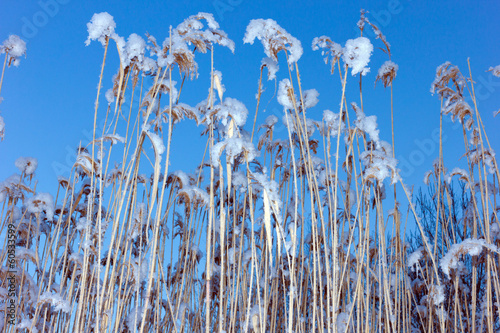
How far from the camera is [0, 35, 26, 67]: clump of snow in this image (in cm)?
199

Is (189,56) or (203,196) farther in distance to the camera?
(203,196)

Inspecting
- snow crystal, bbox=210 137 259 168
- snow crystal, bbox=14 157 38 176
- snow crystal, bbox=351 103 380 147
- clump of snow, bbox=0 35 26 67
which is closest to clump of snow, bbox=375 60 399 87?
snow crystal, bbox=351 103 380 147

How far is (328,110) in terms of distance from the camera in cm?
188

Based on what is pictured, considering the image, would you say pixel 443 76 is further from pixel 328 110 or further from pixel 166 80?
pixel 166 80

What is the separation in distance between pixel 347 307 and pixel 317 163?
95 centimetres

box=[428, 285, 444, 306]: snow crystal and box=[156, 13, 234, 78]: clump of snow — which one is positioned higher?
box=[156, 13, 234, 78]: clump of snow

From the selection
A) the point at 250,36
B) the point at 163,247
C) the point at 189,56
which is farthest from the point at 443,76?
the point at 163,247

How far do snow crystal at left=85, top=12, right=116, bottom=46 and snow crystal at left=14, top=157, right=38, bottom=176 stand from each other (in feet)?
4.44

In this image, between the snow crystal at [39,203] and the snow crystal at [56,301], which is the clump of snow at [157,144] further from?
the snow crystal at [39,203]

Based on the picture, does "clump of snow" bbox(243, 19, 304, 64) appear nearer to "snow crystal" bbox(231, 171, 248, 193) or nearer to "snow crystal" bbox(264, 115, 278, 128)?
"snow crystal" bbox(231, 171, 248, 193)

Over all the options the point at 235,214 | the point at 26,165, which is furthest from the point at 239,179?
the point at 26,165

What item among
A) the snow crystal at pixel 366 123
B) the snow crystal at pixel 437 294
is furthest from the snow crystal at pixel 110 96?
the snow crystal at pixel 437 294

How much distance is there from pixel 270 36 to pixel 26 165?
1.85 meters

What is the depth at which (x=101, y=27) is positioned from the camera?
1.52 metres
